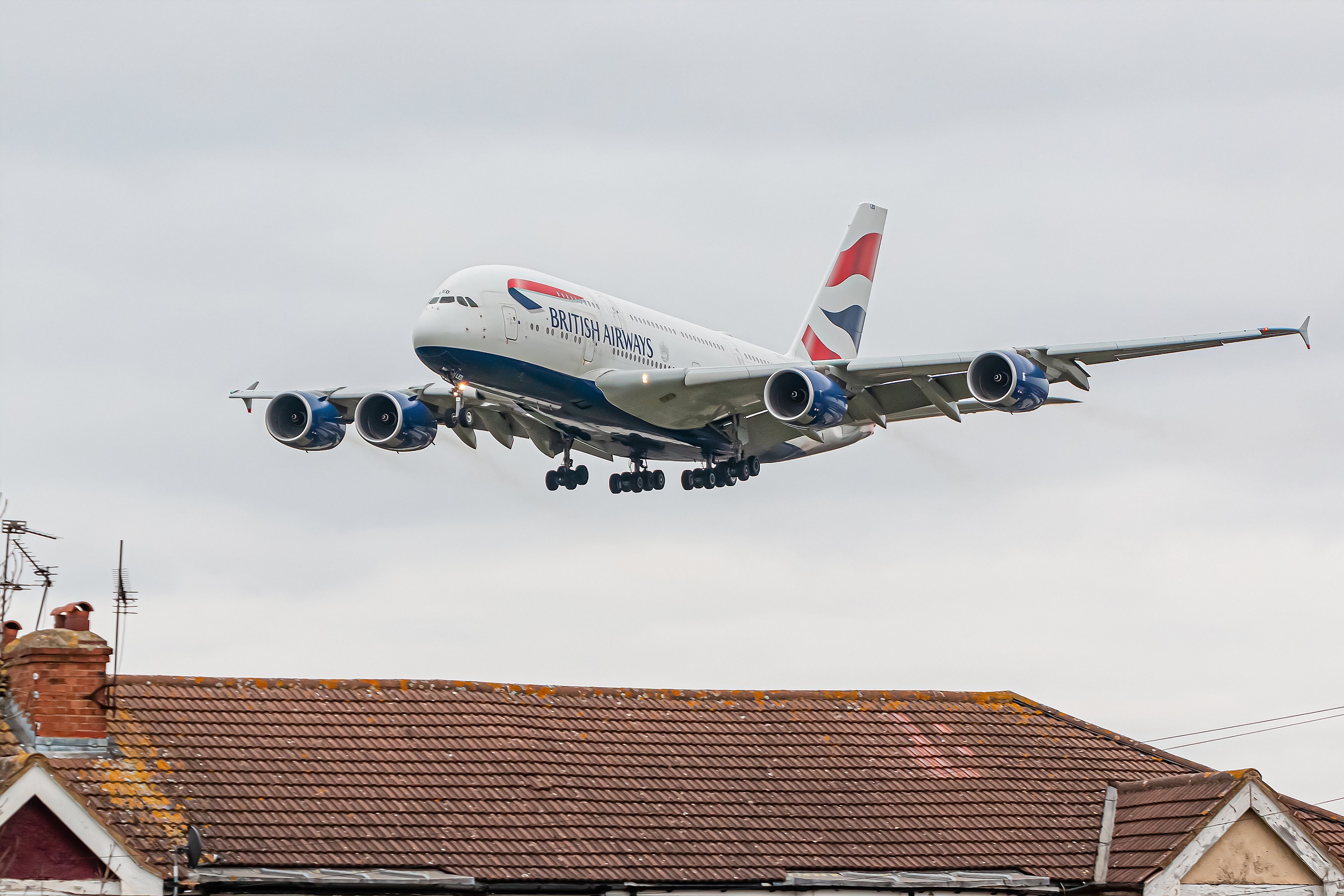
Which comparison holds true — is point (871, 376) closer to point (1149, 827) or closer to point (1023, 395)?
point (1023, 395)

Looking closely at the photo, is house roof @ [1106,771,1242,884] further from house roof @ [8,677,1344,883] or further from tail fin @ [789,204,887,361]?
tail fin @ [789,204,887,361]

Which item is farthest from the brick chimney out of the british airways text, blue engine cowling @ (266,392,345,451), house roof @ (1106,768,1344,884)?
blue engine cowling @ (266,392,345,451)

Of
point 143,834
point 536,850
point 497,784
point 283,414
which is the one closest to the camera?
point 143,834

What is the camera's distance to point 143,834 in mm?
18734

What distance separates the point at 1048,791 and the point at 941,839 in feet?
7.55

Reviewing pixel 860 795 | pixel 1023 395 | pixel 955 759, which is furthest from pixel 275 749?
pixel 1023 395

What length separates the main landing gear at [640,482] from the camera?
4522 centimetres

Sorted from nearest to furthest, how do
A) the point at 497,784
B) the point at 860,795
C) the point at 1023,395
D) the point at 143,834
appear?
the point at 143,834
the point at 497,784
the point at 860,795
the point at 1023,395

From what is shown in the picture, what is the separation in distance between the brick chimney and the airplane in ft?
54.9

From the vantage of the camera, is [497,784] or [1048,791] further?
[1048,791]

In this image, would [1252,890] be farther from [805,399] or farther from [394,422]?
[394,422]

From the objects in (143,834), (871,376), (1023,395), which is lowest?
(143,834)

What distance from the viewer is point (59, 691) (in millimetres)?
19859

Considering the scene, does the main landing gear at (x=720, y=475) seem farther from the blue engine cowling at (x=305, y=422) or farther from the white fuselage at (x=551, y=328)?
the blue engine cowling at (x=305, y=422)
